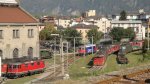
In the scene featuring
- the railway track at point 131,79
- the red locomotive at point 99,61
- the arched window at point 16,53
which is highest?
the arched window at point 16,53

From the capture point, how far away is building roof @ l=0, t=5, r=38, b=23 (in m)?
64.9

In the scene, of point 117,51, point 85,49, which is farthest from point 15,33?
point 117,51

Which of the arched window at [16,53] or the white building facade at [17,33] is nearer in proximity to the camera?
the white building facade at [17,33]

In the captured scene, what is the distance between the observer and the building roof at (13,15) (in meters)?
64.9

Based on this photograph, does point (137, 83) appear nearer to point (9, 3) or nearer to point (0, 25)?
point (0, 25)

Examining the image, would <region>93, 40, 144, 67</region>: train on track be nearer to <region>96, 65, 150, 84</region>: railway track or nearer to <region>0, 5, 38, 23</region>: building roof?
<region>0, 5, 38, 23</region>: building roof

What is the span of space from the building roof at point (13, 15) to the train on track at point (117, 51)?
46.3 ft

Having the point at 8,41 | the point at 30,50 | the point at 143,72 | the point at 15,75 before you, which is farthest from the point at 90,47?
the point at 143,72

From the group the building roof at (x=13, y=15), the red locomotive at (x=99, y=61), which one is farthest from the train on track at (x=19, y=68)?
the building roof at (x=13, y=15)

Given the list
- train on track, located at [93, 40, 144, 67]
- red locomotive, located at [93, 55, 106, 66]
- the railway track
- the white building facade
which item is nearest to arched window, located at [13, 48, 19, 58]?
the white building facade

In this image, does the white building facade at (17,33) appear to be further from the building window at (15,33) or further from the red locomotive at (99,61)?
the red locomotive at (99,61)

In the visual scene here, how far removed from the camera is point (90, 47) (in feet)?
267

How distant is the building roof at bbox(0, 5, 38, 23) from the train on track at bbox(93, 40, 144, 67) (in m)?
14.1

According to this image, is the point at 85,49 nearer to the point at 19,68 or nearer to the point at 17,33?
the point at 17,33
